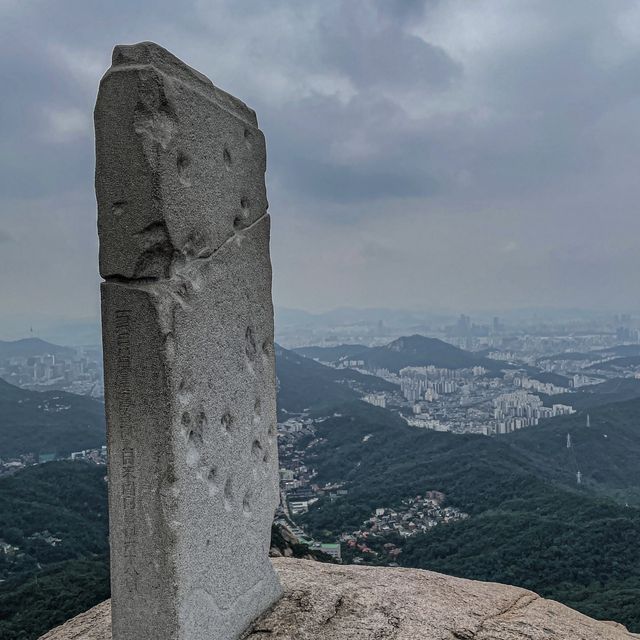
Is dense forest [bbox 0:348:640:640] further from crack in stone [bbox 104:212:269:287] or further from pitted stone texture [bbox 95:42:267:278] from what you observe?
pitted stone texture [bbox 95:42:267:278]

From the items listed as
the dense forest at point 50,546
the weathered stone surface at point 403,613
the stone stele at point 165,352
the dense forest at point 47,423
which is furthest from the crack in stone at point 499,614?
the dense forest at point 47,423

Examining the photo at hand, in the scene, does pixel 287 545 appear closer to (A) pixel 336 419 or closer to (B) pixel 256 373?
(B) pixel 256 373

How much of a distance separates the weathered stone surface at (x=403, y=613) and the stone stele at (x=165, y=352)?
47 centimetres

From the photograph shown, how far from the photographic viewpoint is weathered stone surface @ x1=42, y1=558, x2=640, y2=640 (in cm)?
370

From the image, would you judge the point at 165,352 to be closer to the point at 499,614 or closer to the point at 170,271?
the point at 170,271

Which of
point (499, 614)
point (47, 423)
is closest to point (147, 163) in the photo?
point (499, 614)

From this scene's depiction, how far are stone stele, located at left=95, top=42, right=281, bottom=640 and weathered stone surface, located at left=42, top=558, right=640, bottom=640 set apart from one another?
1.55 ft

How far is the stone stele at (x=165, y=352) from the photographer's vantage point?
3287mm

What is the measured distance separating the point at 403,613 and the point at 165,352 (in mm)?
2118

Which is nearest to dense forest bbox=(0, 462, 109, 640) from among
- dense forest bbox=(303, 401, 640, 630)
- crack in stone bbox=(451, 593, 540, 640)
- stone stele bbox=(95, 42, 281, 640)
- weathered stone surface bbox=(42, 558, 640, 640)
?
weathered stone surface bbox=(42, 558, 640, 640)

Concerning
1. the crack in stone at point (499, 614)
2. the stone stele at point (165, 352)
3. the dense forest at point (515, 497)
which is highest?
the stone stele at point (165, 352)

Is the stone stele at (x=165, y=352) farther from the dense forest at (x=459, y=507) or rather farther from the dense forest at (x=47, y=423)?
the dense forest at (x=47, y=423)

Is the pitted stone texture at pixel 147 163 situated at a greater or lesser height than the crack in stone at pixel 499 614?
greater

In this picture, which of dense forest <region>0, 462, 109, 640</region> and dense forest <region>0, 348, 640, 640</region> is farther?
dense forest <region>0, 348, 640, 640</region>
